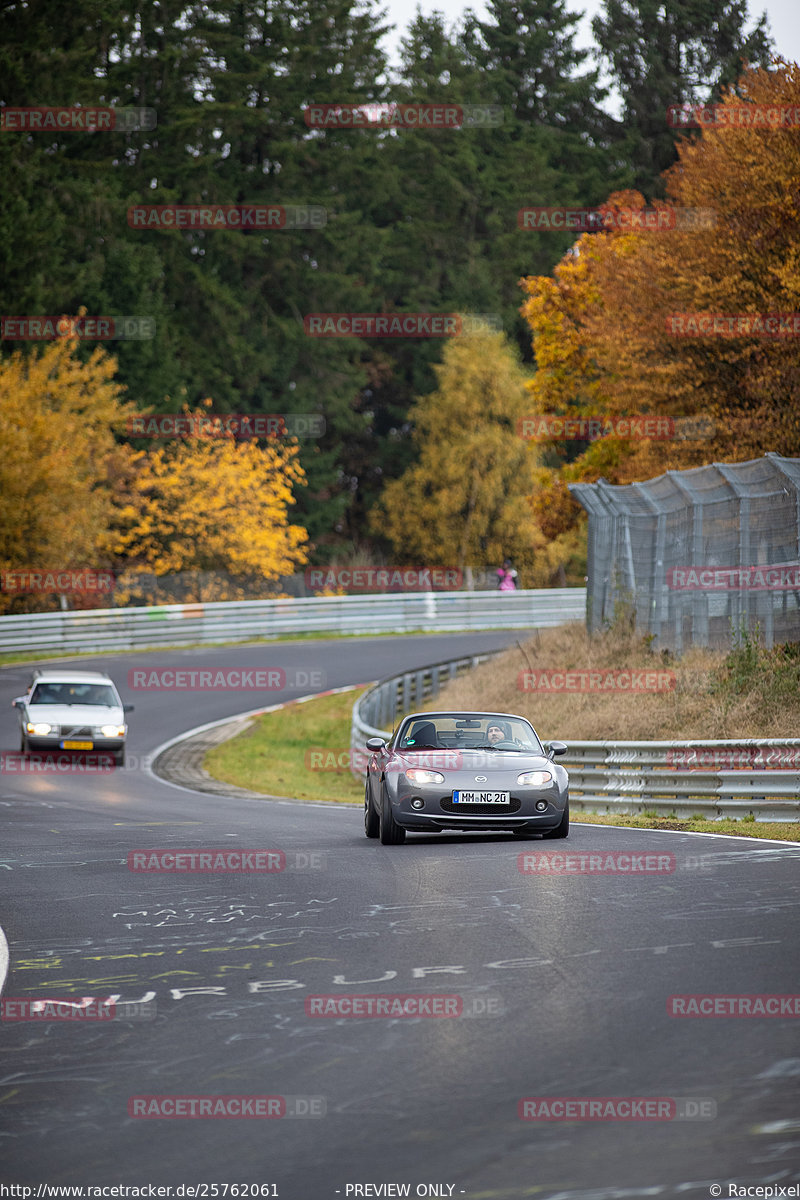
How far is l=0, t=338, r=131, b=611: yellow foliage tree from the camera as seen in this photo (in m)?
46.2

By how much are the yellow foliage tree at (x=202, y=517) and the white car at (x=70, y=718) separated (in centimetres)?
2865

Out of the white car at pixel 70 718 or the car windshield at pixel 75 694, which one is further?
the car windshield at pixel 75 694

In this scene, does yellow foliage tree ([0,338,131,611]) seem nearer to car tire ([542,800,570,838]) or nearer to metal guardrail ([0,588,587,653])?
metal guardrail ([0,588,587,653])

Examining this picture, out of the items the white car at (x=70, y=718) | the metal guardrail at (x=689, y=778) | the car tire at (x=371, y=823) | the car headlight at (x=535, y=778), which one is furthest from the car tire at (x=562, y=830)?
the white car at (x=70, y=718)

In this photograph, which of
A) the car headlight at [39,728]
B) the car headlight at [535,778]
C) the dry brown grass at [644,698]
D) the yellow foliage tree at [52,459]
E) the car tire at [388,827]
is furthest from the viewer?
the yellow foliage tree at [52,459]

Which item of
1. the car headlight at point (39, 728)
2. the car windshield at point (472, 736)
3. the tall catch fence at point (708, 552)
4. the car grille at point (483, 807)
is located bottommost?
the car headlight at point (39, 728)

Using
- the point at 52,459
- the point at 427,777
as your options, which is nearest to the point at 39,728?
the point at 427,777

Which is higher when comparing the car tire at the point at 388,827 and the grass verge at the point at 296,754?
the car tire at the point at 388,827

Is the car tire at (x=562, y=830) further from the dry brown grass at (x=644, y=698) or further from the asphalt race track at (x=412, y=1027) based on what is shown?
the dry brown grass at (x=644, y=698)

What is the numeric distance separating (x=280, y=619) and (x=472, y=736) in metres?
32.4

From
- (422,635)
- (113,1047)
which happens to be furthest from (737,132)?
(113,1047)

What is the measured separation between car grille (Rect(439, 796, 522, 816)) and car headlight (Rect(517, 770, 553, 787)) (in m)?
0.19

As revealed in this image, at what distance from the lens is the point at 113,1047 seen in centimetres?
688

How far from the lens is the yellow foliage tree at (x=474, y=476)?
2781 inches
